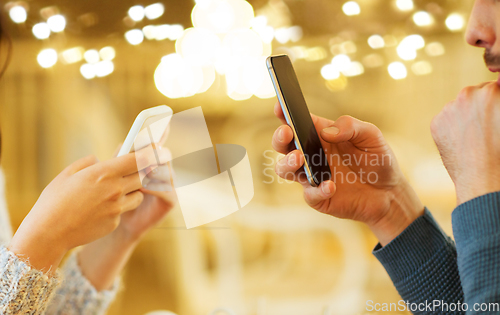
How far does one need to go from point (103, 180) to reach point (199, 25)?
40cm

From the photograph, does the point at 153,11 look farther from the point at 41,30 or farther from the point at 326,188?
the point at 326,188

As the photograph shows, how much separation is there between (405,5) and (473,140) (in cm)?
44

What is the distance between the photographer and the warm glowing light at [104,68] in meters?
0.73

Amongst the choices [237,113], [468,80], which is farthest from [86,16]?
[468,80]

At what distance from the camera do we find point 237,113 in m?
0.72

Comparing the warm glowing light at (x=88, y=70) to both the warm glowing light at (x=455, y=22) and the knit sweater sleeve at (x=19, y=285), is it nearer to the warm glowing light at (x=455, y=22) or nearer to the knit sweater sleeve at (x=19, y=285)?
the knit sweater sleeve at (x=19, y=285)

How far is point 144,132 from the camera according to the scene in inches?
20.6

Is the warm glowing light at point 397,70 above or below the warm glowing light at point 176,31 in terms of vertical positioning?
below

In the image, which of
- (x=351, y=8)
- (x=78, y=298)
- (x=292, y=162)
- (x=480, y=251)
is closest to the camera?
(x=480, y=251)

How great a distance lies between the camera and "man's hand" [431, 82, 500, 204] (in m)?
0.36

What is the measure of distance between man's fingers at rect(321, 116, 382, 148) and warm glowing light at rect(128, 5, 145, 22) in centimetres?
49

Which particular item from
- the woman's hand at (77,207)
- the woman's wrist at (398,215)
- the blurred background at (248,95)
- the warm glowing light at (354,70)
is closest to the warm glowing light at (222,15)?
the blurred background at (248,95)

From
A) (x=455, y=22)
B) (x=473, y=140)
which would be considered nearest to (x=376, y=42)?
(x=455, y=22)

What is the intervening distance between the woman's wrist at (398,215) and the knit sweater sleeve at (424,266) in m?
0.02
